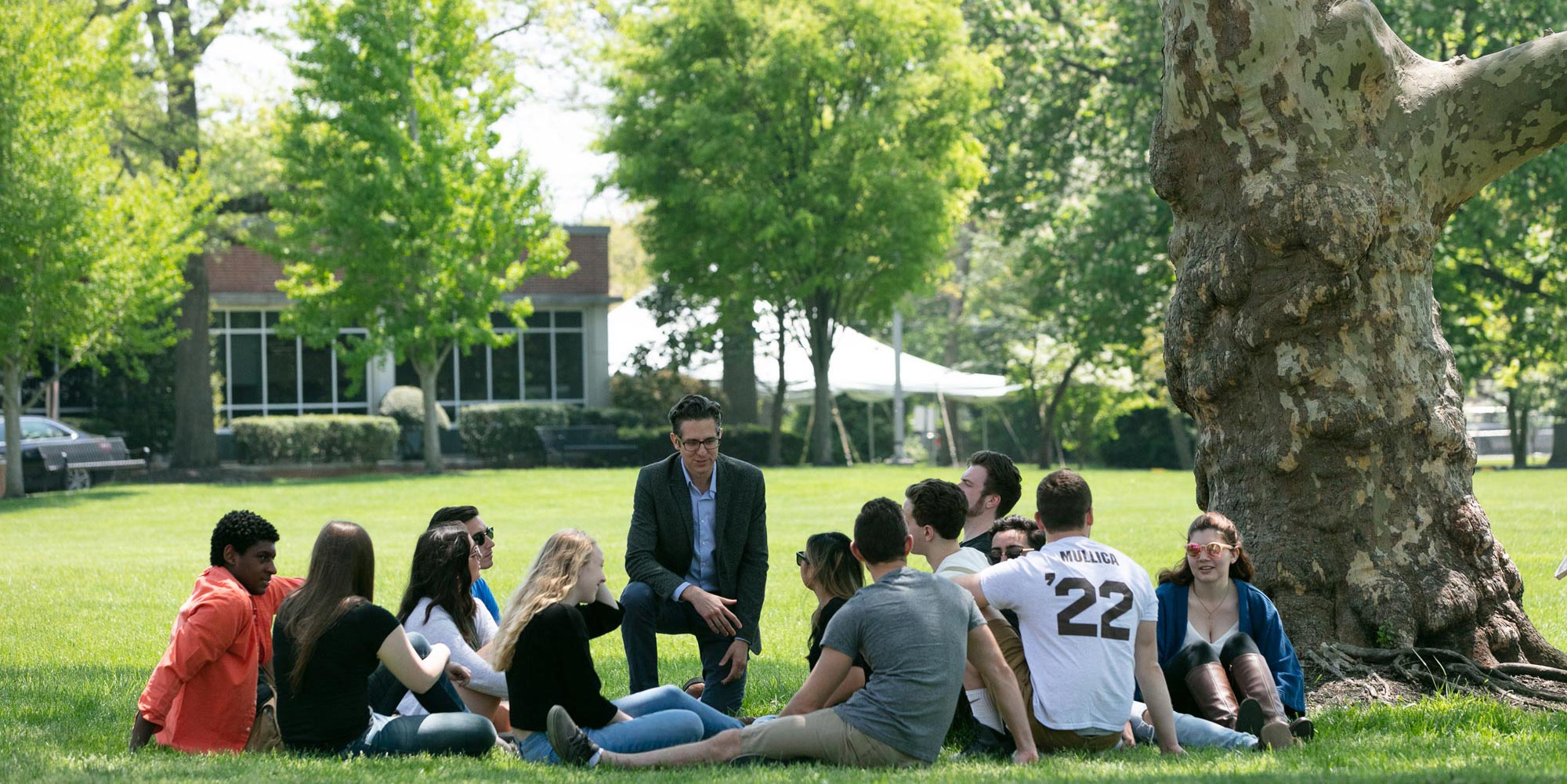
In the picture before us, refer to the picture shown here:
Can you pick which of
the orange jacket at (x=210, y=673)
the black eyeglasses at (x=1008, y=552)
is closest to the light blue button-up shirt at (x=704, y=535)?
the black eyeglasses at (x=1008, y=552)

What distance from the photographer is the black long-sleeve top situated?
6.02 meters

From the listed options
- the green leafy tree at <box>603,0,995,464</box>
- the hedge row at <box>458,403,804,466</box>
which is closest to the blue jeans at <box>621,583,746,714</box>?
the green leafy tree at <box>603,0,995,464</box>

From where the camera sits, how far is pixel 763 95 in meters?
34.0

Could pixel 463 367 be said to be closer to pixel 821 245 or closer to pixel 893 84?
pixel 821 245

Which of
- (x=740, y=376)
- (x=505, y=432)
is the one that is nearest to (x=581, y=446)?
(x=505, y=432)

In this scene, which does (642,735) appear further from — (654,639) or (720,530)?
(720,530)

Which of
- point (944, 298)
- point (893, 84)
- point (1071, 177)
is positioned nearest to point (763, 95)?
point (893, 84)

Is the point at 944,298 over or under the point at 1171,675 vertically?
over

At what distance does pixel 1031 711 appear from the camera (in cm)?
633

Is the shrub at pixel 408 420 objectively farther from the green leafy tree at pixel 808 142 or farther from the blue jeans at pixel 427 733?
the blue jeans at pixel 427 733

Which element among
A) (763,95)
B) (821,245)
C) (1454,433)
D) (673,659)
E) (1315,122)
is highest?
(763,95)

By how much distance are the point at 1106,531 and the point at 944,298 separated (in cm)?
4872

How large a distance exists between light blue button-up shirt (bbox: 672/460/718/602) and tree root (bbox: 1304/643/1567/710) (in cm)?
311

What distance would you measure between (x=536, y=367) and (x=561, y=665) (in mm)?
34569
